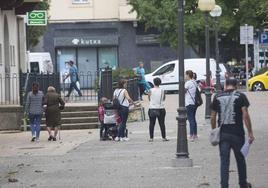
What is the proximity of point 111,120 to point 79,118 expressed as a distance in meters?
5.18

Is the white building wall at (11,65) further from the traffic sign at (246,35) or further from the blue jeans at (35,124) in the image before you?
the traffic sign at (246,35)

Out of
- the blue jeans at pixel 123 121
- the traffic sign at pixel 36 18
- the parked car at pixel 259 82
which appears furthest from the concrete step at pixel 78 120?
the parked car at pixel 259 82

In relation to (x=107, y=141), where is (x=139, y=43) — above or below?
above

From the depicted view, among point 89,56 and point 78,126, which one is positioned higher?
point 89,56

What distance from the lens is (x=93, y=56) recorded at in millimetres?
52781

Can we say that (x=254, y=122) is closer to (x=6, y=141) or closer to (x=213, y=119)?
(x=6, y=141)

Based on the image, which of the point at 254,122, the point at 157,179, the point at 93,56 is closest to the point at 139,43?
the point at 93,56

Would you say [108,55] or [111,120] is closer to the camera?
[111,120]

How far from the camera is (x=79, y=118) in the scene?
26.2 metres

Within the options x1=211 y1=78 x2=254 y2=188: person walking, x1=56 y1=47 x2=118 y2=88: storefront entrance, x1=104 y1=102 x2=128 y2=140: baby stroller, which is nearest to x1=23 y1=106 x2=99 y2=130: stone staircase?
x1=104 y1=102 x2=128 y2=140: baby stroller

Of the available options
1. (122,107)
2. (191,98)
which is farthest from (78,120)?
(191,98)

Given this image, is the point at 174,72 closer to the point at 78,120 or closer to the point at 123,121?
the point at 78,120

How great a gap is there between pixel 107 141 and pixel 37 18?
37.3 ft

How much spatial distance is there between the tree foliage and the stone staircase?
72.5 ft
